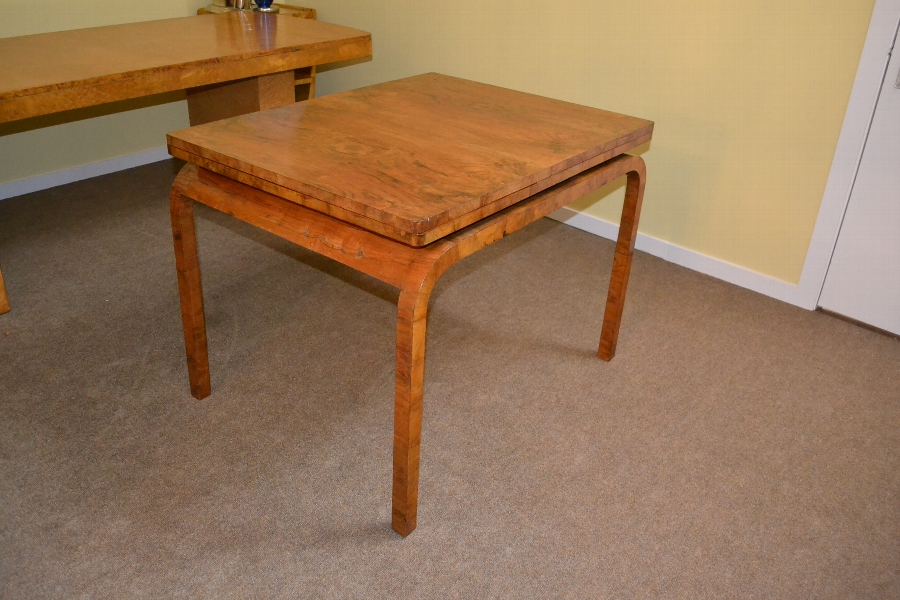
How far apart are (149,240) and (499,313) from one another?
4.18 ft

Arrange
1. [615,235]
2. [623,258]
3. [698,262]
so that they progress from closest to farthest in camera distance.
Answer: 1. [623,258]
2. [698,262]
3. [615,235]

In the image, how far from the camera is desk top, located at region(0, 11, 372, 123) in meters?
2.04

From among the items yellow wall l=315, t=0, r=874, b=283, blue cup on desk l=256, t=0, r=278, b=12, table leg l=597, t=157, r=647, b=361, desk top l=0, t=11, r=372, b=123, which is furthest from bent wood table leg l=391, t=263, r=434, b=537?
blue cup on desk l=256, t=0, r=278, b=12

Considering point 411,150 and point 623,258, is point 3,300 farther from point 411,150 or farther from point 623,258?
point 623,258

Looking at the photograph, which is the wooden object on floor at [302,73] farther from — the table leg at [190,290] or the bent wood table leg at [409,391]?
the bent wood table leg at [409,391]

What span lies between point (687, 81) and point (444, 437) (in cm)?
147

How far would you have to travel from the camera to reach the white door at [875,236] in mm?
2178

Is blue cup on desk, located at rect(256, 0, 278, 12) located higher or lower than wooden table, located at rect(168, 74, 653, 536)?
higher

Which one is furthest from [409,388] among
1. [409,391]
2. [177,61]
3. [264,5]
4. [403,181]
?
[264,5]

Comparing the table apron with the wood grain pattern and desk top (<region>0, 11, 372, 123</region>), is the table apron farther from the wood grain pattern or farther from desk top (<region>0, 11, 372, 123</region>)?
desk top (<region>0, 11, 372, 123</region>)

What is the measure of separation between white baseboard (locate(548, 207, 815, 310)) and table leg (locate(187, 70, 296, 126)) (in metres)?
1.14

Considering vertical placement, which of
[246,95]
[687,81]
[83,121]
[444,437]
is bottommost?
[444,437]

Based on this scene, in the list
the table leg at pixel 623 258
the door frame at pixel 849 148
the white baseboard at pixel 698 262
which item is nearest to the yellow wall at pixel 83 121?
the white baseboard at pixel 698 262

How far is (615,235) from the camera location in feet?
9.41
